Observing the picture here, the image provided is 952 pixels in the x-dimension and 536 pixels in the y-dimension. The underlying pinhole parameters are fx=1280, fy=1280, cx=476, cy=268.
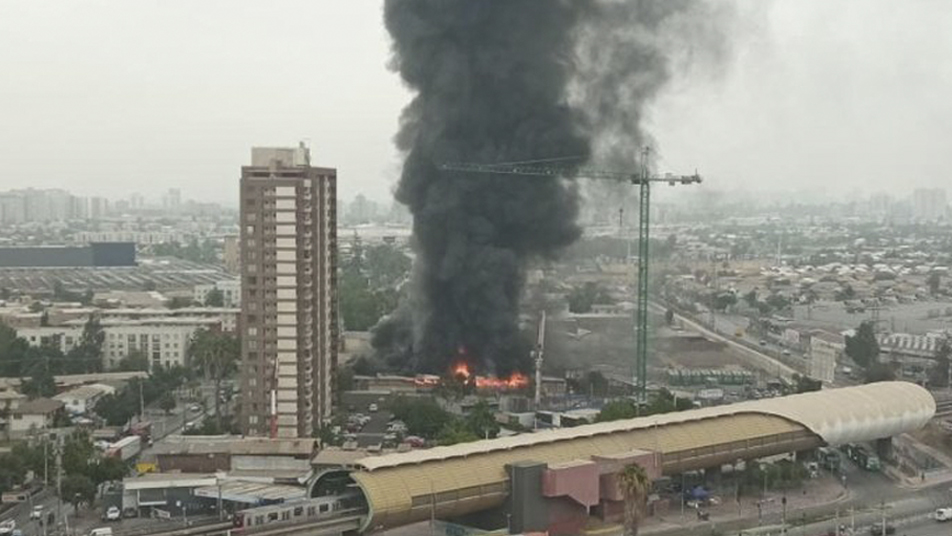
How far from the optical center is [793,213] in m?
134

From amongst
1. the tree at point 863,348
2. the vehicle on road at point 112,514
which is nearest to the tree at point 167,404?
the vehicle on road at point 112,514

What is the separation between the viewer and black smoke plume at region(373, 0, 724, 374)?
117ft

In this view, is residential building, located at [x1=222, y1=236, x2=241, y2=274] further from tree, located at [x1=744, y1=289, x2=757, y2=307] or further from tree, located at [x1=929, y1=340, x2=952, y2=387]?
tree, located at [x1=929, y1=340, x2=952, y2=387]

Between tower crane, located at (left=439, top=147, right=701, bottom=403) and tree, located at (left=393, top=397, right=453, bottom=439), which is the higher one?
tower crane, located at (left=439, top=147, right=701, bottom=403)

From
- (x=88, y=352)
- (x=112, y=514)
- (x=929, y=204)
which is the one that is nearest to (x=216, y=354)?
(x=88, y=352)

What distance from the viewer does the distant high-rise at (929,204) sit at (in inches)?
5389

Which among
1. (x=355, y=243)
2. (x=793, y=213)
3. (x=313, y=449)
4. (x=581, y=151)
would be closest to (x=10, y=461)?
(x=313, y=449)

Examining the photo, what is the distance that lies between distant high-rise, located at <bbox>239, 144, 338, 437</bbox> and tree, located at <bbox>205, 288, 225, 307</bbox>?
29.6 metres

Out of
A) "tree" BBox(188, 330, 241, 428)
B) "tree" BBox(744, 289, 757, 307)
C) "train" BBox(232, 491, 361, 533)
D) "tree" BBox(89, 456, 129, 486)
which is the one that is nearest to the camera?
"train" BBox(232, 491, 361, 533)

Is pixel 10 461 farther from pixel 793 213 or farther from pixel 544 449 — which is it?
pixel 793 213

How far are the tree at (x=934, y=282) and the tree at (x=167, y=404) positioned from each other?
149 ft

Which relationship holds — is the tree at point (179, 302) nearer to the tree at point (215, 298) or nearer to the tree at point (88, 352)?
the tree at point (215, 298)

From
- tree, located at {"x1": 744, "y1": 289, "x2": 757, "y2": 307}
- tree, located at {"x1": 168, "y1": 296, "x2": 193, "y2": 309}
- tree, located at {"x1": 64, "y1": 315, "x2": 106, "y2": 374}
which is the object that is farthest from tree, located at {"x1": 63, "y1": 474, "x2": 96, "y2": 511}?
tree, located at {"x1": 744, "y1": 289, "x2": 757, "y2": 307}

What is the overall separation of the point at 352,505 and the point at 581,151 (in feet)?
73.6
